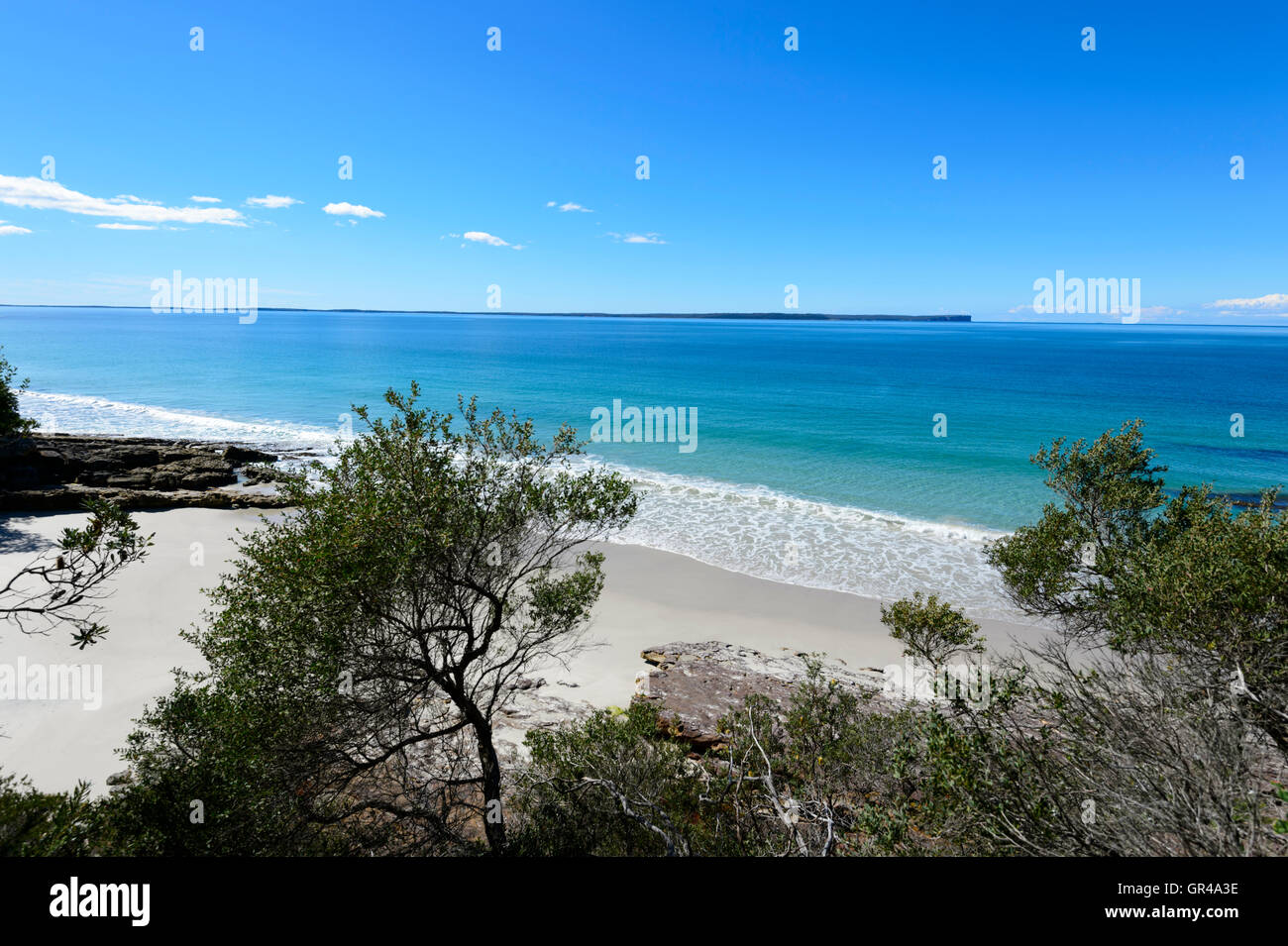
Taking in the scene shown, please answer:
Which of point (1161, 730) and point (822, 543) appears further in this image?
point (822, 543)

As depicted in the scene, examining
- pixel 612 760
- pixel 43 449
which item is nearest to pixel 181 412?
pixel 43 449

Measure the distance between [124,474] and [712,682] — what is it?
3972cm

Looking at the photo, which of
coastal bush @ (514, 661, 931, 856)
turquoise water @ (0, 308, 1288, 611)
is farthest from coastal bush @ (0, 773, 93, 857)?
turquoise water @ (0, 308, 1288, 611)

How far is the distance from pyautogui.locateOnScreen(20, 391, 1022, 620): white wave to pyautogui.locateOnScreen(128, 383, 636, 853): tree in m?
17.2

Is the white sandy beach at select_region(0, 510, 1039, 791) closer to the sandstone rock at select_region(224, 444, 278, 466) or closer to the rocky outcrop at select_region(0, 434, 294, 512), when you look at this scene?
the rocky outcrop at select_region(0, 434, 294, 512)

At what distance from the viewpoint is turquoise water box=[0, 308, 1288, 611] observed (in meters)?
30.2

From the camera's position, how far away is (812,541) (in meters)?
29.6

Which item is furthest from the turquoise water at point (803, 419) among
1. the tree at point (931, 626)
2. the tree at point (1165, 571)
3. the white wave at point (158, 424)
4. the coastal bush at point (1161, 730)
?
the coastal bush at point (1161, 730)

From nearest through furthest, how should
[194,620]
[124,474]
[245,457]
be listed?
[194,620], [124,474], [245,457]

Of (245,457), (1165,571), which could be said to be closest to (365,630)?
(1165,571)

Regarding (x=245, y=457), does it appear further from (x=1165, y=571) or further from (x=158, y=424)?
(x=1165, y=571)

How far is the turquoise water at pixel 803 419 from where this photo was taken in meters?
30.2
